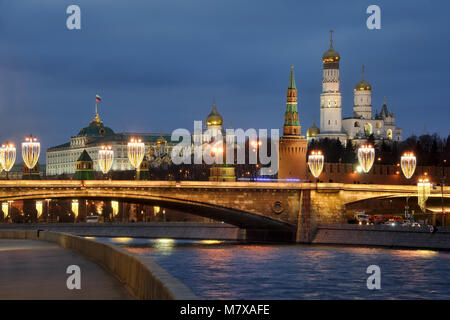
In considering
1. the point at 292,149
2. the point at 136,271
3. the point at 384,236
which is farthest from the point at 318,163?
the point at 136,271

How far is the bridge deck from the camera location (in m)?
20.8

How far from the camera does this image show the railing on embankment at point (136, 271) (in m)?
16.8

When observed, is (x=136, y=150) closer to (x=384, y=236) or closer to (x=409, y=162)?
(x=384, y=236)

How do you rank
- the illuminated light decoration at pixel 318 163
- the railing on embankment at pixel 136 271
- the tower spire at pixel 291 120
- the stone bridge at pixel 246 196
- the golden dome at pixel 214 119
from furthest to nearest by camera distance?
1. the golden dome at pixel 214 119
2. the tower spire at pixel 291 120
3. the illuminated light decoration at pixel 318 163
4. the stone bridge at pixel 246 196
5. the railing on embankment at pixel 136 271

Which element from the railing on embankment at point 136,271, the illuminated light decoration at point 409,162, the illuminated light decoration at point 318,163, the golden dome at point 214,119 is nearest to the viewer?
the railing on embankment at point 136,271

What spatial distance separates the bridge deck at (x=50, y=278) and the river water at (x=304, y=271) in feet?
21.2

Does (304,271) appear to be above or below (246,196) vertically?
below

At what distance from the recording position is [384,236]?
67625 millimetres

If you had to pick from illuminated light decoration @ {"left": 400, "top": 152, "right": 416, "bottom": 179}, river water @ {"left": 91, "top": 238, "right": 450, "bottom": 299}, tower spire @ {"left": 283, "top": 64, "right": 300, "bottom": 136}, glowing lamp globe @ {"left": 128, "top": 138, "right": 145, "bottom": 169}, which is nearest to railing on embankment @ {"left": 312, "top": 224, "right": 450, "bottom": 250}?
river water @ {"left": 91, "top": 238, "right": 450, "bottom": 299}

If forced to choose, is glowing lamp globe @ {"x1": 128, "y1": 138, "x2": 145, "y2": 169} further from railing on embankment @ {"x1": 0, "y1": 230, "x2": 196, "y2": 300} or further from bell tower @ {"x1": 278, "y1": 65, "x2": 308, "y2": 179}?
bell tower @ {"x1": 278, "y1": 65, "x2": 308, "y2": 179}

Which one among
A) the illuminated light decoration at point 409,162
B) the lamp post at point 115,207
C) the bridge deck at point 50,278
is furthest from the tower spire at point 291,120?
the bridge deck at point 50,278

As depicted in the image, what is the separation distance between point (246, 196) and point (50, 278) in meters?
48.2

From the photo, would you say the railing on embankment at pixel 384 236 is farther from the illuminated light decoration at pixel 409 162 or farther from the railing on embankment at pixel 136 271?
the railing on embankment at pixel 136 271
